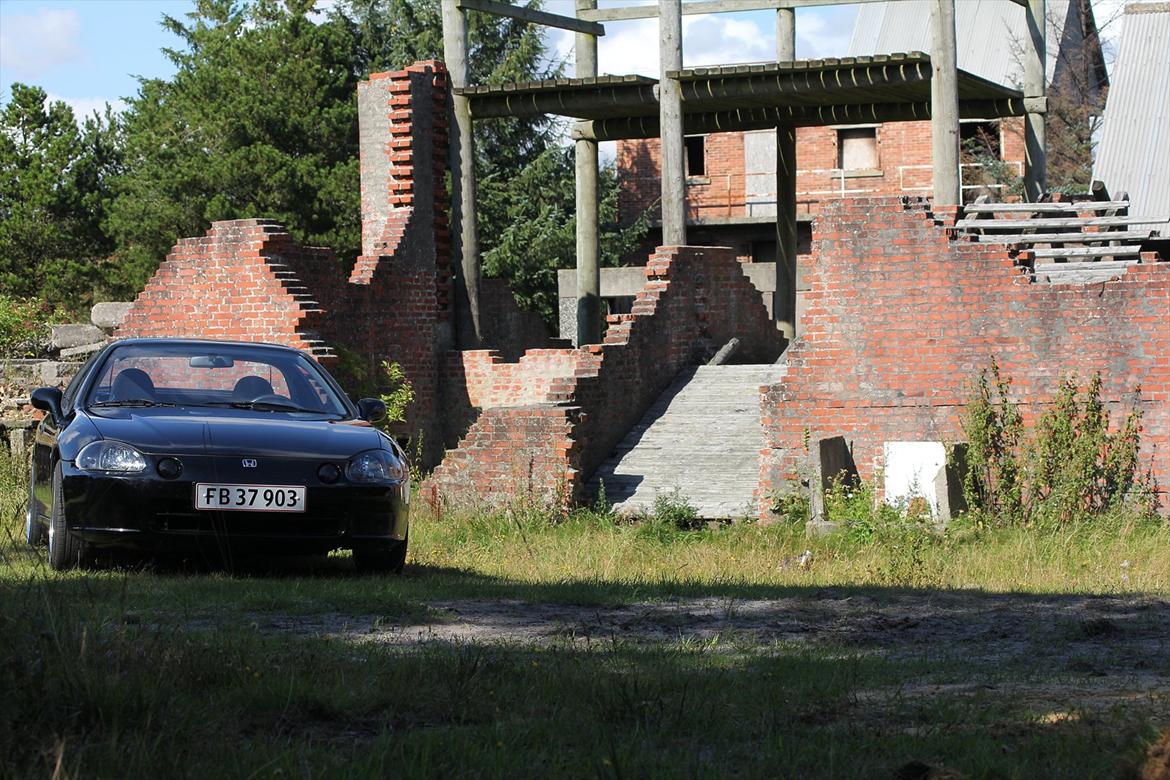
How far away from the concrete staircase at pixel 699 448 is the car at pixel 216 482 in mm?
6819

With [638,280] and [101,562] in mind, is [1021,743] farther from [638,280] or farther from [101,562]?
[638,280]

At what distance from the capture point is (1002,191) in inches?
1375

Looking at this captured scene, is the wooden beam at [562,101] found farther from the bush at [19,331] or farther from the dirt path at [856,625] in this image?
the dirt path at [856,625]

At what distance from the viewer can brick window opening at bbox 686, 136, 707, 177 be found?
1662 inches

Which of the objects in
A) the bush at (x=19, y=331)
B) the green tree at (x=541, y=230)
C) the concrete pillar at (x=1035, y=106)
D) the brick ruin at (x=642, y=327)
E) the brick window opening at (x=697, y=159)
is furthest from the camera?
the brick window opening at (x=697, y=159)

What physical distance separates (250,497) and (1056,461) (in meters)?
7.95

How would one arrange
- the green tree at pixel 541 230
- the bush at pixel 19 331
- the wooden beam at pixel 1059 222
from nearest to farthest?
the wooden beam at pixel 1059 222 < the bush at pixel 19 331 < the green tree at pixel 541 230

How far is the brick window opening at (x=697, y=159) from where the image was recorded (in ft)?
139

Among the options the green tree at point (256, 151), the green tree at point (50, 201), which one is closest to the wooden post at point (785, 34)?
the green tree at point (256, 151)

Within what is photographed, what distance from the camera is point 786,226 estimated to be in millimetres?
22625

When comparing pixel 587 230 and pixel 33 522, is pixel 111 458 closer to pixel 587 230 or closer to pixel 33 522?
pixel 33 522

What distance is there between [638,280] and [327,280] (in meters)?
8.47

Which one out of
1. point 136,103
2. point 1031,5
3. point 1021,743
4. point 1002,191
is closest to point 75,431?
point 1021,743

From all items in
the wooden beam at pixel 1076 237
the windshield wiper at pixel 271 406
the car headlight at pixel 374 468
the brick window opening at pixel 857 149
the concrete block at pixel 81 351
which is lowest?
the car headlight at pixel 374 468
